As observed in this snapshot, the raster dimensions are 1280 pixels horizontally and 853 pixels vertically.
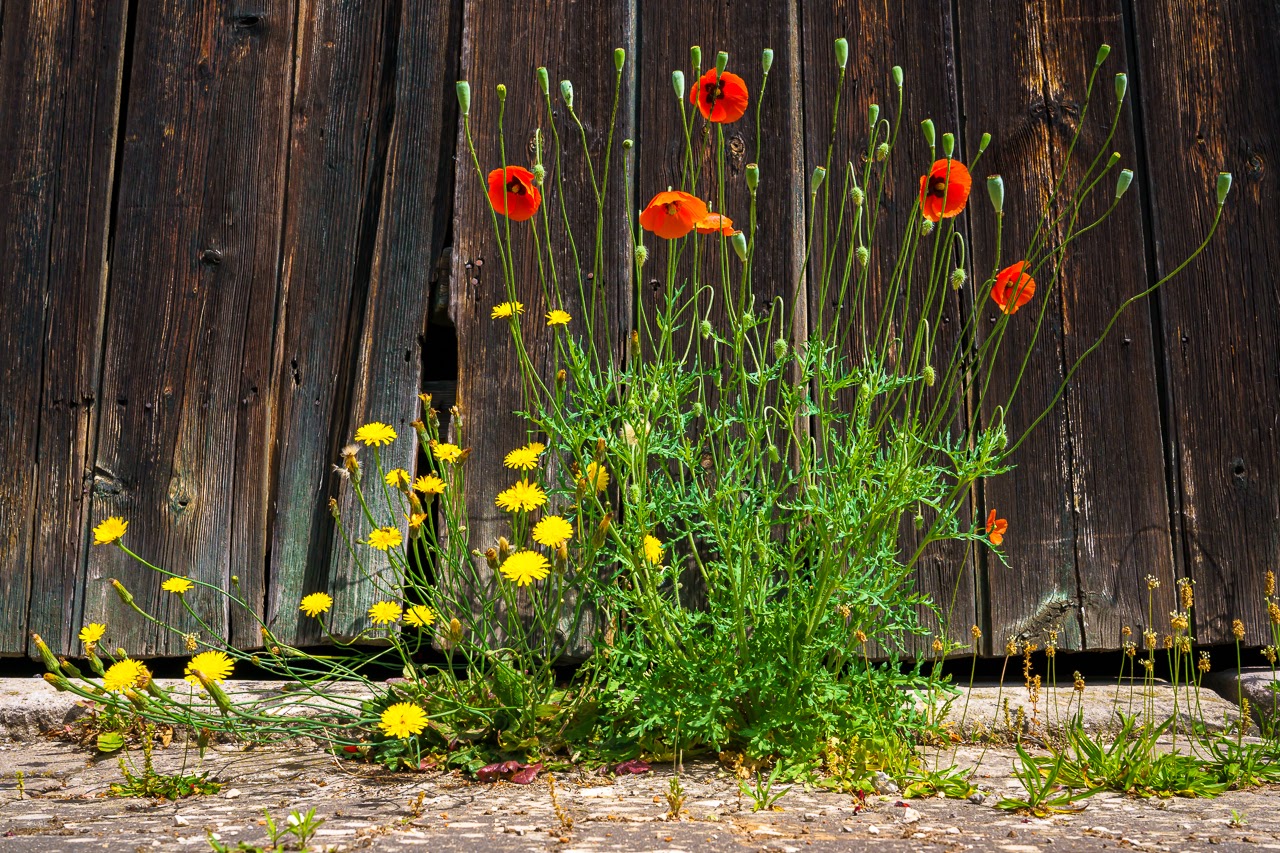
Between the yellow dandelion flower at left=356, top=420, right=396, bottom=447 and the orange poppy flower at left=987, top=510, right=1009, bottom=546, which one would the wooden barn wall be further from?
the yellow dandelion flower at left=356, top=420, right=396, bottom=447

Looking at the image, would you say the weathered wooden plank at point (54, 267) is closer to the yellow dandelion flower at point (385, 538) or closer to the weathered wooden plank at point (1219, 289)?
the yellow dandelion flower at point (385, 538)

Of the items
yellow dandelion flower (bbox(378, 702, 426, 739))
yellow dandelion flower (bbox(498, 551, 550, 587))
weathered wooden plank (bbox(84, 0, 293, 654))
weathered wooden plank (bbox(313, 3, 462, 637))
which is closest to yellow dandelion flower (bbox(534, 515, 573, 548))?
yellow dandelion flower (bbox(498, 551, 550, 587))

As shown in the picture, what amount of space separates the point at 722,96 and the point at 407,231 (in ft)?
3.32

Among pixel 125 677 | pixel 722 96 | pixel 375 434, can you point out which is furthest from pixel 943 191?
pixel 125 677

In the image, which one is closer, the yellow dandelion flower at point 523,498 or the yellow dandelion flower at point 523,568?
the yellow dandelion flower at point 523,568

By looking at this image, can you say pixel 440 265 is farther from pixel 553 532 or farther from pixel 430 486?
pixel 553 532

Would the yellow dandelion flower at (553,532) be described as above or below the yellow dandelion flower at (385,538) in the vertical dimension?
above

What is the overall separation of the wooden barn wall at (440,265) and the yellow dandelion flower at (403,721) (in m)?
0.65

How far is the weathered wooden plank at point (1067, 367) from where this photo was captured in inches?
97.1

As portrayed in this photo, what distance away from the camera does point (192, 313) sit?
8.59 ft

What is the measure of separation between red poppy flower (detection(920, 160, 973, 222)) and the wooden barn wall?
67 centimetres

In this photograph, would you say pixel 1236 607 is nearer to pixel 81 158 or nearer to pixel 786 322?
pixel 786 322

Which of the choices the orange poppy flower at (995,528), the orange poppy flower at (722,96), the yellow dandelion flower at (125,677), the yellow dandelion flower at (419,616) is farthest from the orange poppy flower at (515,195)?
the orange poppy flower at (995,528)

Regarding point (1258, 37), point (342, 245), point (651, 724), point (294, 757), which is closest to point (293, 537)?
point (294, 757)
